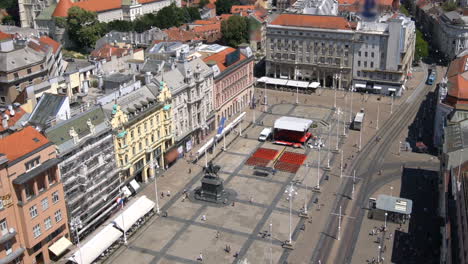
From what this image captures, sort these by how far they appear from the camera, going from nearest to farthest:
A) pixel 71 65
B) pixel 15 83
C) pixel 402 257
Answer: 1. pixel 402 257
2. pixel 15 83
3. pixel 71 65

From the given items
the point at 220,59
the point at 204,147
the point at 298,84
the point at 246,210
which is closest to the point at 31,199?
the point at 246,210

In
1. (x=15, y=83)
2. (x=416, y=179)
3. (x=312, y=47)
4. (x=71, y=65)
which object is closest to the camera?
(x=416, y=179)

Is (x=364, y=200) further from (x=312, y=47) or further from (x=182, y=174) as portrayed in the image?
(x=312, y=47)

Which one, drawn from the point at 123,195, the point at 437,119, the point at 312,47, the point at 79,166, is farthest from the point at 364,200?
the point at 312,47

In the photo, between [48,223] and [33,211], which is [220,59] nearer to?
[48,223]

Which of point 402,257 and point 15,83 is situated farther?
point 15,83

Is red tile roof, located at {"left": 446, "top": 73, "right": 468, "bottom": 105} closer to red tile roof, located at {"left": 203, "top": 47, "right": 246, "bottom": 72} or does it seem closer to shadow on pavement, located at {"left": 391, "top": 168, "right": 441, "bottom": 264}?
shadow on pavement, located at {"left": 391, "top": 168, "right": 441, "bottom": 264}
